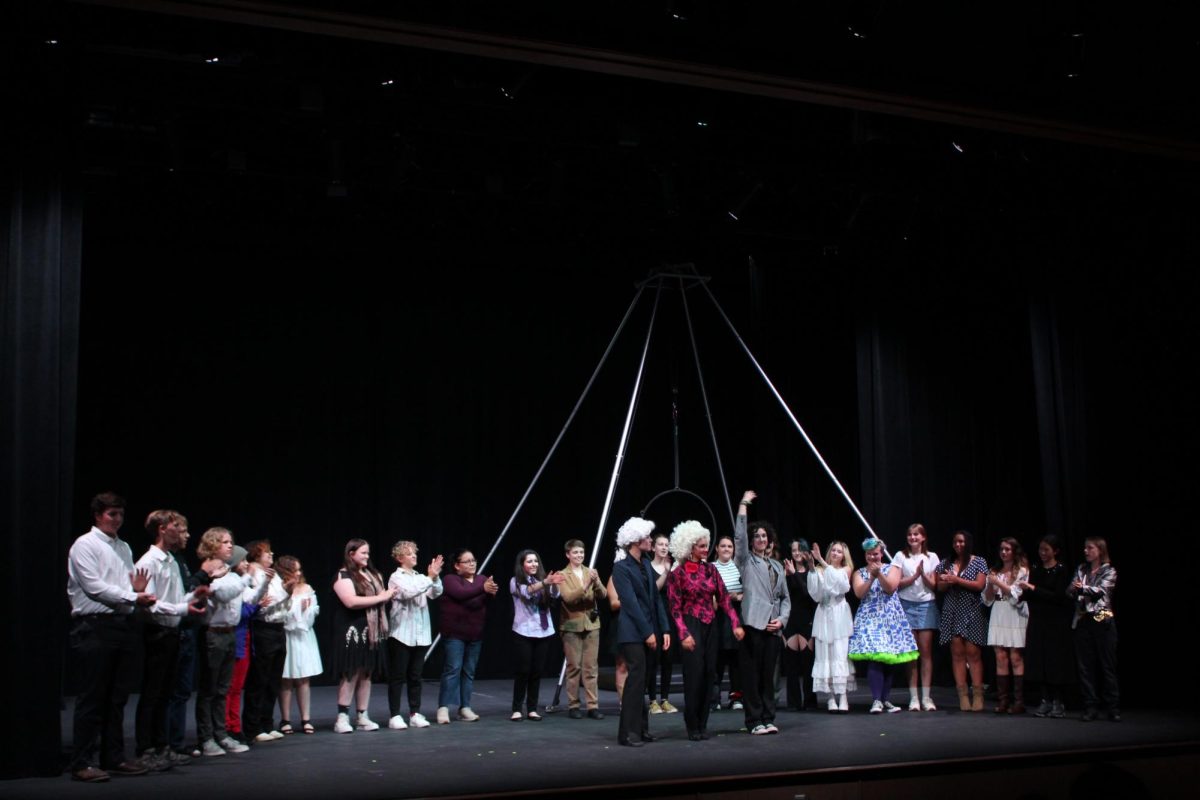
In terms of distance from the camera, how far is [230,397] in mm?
9742

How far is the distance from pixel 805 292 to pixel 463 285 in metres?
3.19

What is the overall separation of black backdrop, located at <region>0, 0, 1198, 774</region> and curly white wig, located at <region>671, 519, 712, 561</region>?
106 inches

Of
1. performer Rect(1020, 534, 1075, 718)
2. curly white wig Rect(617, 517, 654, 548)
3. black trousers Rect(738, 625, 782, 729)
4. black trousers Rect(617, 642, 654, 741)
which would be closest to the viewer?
black trousers Rect(617, 642, 654, 741)

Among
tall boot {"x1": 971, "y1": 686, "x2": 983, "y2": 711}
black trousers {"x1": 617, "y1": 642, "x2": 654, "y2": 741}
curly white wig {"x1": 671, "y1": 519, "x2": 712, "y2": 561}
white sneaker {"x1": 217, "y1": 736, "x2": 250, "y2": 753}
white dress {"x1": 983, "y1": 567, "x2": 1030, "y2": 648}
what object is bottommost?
tall boot {"x1": 971, "y1": 686, "x2": 983, "y2": 711}

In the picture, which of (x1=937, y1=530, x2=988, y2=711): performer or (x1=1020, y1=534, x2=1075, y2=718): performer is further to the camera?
(x1=937, y1=530, x2=988, y2=711): performer

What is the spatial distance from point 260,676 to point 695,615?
→ 250 cm

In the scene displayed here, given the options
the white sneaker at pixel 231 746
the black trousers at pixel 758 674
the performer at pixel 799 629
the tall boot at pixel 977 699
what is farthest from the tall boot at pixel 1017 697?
the white sneaker at pixel 231 746

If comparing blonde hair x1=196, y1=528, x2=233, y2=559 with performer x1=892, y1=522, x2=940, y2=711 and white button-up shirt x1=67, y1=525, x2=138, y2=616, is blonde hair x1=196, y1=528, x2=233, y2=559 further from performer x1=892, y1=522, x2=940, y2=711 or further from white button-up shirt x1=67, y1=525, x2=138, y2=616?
performer x1=892, y1=522, x2=940, y2=711

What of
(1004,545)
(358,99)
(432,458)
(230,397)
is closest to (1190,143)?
(1004,545)

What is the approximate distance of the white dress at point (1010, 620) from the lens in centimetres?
756

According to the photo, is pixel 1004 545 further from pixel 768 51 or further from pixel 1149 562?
pixel 768 51

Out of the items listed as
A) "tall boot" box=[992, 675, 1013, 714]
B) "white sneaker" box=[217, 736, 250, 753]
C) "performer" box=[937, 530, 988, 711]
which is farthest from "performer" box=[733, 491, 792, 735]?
"white sneaker" box=[217, 736, 250, 753]

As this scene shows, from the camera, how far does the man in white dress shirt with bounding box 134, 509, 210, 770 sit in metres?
5.67

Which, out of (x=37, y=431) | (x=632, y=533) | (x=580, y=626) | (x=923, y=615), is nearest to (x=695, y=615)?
(x=632, y=533)
